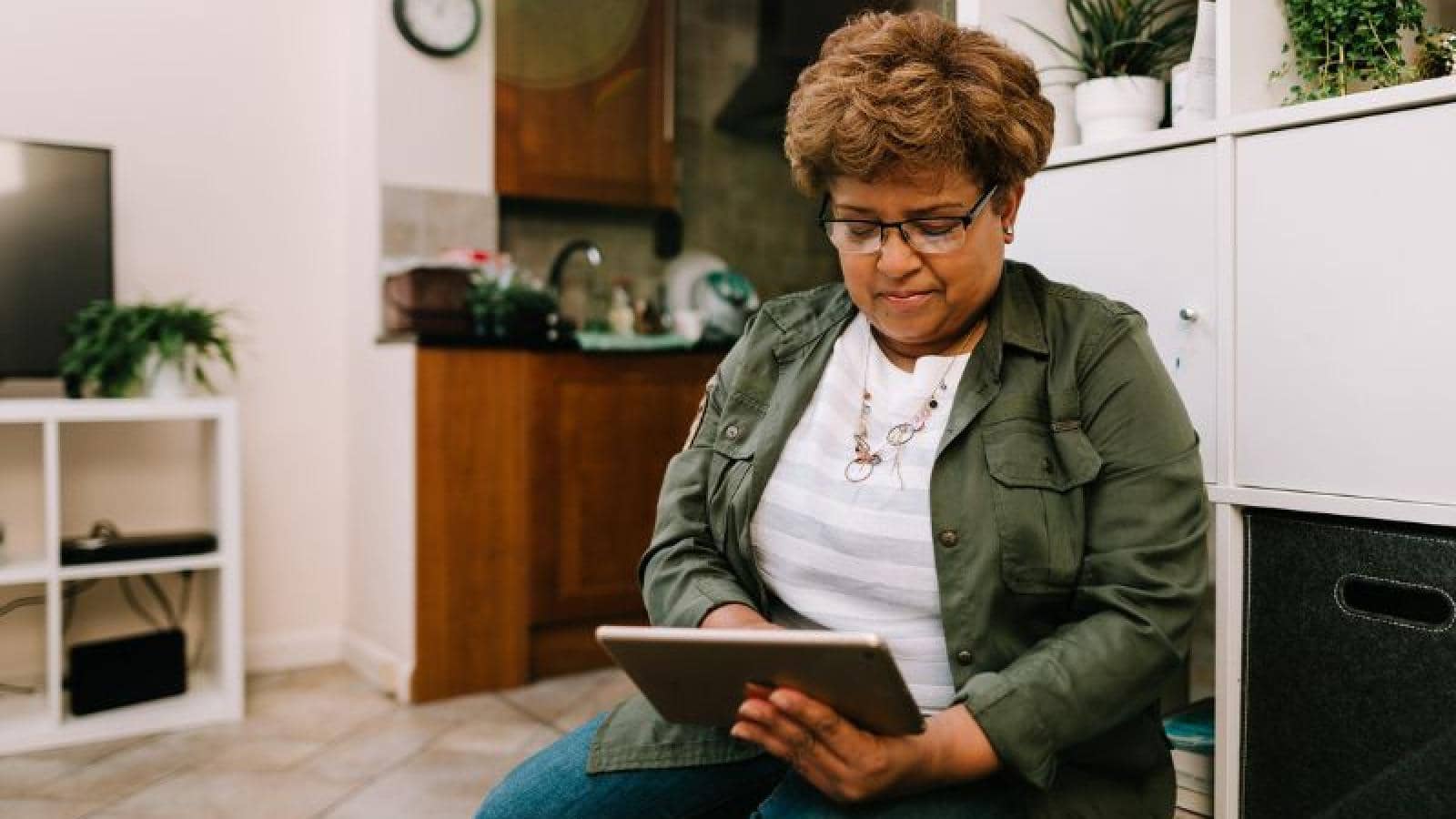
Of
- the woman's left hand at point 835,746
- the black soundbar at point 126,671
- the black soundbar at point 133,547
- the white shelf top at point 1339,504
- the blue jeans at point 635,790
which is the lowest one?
the black soundbar at point 126,671

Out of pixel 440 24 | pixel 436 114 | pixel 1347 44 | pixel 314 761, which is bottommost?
pixel 314 761

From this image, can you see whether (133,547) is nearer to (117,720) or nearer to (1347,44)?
(117,720)

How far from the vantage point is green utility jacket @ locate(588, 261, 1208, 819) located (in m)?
1.02

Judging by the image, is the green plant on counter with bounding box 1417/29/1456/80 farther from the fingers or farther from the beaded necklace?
the fingers

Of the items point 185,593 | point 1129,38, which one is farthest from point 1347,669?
point 185,593

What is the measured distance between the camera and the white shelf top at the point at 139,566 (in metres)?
2.45

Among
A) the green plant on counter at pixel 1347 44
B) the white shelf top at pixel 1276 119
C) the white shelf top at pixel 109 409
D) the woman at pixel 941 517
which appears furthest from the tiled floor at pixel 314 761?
the green plant on counter at pixel 1347 44

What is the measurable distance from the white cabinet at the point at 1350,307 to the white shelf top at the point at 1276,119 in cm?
1

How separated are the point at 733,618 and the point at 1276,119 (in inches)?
35.7

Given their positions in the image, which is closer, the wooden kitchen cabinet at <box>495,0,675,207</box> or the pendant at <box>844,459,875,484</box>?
the pendant at <box>844,459,875,484</box>

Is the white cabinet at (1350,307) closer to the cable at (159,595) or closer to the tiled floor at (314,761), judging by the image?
the tiled floor at (314,761)

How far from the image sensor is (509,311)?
2.93 metres

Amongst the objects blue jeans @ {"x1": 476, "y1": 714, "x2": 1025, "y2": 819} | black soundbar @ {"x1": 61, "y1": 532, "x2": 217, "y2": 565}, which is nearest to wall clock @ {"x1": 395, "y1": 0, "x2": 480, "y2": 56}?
black soundbar @ {"x1": 61, "y1": 532, "x2": 217, "y2": 565}

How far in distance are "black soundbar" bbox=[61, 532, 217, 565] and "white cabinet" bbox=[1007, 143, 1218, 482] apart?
6.66 ft
